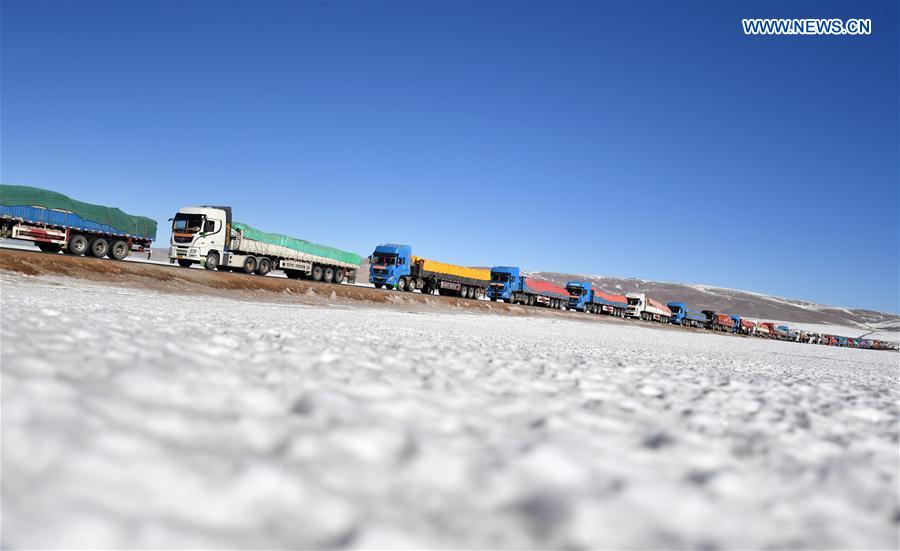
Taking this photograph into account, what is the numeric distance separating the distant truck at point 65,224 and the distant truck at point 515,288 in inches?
1088

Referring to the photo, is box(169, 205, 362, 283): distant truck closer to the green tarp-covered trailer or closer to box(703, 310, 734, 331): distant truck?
the green tarp-covered trailer

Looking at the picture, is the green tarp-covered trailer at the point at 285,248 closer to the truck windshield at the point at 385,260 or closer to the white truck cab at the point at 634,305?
the truck windshield at the point at 385,260

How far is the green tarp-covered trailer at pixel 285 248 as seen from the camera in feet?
93.8

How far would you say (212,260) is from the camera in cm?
2633

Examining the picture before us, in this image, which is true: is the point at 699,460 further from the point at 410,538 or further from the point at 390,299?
the point at 390,299

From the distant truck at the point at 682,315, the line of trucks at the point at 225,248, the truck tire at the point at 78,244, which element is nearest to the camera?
the line of trucks at the point at 225,248

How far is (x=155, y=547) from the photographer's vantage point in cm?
72

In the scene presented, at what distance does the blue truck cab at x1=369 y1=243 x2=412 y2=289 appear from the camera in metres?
36.6

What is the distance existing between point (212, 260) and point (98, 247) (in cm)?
573

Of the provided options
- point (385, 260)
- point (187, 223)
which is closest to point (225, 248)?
point (187, 223)

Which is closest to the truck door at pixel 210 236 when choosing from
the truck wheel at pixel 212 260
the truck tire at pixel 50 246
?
the truck wheel at pixel 212 260

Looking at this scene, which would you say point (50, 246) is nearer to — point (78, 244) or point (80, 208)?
point (78, 244)

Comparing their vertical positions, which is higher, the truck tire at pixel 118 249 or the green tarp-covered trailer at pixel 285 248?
the green tarp-covered trailer at pixel 285 248

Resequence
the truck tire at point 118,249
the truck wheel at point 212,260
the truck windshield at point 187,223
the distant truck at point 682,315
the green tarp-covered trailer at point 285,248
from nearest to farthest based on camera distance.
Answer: the truck windshield at point 187,223
the truck wheel at point 212,260
the truck tire at point 118,249
the green tarp-covered trailer at point 285,248
the distant truck at point 682,315
